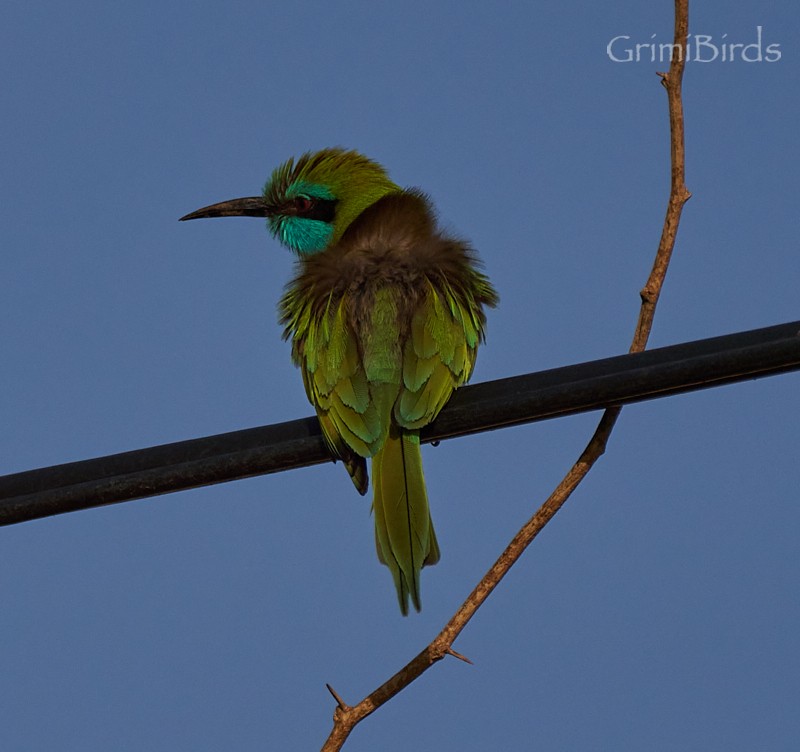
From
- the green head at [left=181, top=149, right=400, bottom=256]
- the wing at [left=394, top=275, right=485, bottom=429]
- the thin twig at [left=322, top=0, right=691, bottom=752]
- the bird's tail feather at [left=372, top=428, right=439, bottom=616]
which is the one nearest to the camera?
the thin twig at [left=322, top=0, right=691, bottom=752]

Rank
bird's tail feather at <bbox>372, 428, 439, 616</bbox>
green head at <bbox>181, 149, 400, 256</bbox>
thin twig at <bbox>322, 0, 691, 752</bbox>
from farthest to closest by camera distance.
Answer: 1. green head at <bbox>181, 149, 400, 256</bbox>
2. bird's tail feather at <bbox>372, 428, 439, 616</bbox>
3. thin twig at <bbox>322, 0, 691, 752</bbox>

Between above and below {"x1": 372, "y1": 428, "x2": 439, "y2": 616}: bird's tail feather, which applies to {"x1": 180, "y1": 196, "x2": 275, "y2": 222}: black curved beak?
above

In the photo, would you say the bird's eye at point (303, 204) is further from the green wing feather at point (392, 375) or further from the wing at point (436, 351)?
the wing at point (436, 351)

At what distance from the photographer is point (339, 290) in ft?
12.3

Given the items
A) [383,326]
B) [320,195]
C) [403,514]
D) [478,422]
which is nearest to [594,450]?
[478,422]

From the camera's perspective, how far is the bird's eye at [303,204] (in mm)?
5137

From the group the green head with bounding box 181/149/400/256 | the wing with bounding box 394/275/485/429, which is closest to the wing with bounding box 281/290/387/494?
the wing with bounding box 394/275/485/429

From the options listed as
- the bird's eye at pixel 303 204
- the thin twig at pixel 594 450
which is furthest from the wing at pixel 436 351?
the bird's eye at pixel 303 204

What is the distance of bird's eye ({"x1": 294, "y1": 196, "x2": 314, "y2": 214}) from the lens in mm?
5137

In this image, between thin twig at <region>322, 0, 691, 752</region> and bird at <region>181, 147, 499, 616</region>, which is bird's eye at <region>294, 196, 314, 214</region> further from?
thin twig at <region>322, 0, 691, 752</region>

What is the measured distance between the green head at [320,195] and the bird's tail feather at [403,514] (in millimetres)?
1708

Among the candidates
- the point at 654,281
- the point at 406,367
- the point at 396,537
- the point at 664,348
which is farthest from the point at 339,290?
the point at 664,348

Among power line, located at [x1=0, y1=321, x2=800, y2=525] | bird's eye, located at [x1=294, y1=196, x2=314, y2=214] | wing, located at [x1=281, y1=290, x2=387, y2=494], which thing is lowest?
power line, located at [x1=0, y1=321, x2=800, y2=525]

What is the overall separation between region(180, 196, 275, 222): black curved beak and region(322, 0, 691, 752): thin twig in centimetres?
247
